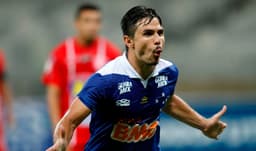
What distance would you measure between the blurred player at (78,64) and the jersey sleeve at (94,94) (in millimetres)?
3225

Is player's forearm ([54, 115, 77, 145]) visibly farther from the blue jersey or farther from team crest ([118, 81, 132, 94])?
team crest ([118, 81, 132, 94])

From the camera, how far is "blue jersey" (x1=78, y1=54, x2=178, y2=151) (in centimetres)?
652

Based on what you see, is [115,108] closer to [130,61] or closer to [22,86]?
[130,61]

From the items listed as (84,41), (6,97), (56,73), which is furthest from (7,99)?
(84,41)

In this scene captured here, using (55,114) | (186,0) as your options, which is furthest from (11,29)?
(55,114)

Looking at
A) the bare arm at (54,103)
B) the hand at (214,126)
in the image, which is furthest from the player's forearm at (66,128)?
the bare arm at (54,103)

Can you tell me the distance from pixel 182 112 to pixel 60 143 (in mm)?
1343

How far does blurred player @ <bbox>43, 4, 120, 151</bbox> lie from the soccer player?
2.90m

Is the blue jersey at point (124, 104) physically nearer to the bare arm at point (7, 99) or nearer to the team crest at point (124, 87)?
the team crest at point (124, 87)

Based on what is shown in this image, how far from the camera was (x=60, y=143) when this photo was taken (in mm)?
6184

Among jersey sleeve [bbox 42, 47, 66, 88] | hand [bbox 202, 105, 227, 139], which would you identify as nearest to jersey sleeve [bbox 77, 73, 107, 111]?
hand [bbox 202, 105, 227, 139]

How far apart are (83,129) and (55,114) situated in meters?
0.33

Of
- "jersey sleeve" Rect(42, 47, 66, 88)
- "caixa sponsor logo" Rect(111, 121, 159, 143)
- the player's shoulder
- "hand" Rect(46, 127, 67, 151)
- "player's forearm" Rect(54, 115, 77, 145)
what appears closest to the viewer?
"hand" Rect(46, 127, 67, 151)

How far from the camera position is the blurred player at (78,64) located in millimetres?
9758
